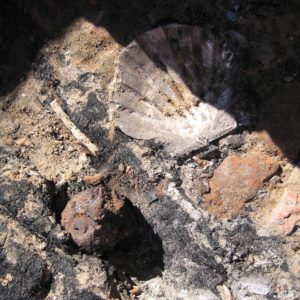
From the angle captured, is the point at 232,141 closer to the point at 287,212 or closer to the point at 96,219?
the point at 287,212

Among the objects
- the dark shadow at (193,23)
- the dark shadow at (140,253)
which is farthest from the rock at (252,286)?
the dark shadow at (193,23)

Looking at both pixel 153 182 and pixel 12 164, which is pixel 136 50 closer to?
pixel 153 182

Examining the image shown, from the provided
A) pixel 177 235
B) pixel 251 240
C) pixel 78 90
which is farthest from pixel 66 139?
pixel 251 240

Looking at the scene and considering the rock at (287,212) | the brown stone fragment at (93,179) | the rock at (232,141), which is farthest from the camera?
the brown stone fragment at (93,179)

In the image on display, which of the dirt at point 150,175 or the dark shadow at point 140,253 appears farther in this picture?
the dark shadow at point 140,253

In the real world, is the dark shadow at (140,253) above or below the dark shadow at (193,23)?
below

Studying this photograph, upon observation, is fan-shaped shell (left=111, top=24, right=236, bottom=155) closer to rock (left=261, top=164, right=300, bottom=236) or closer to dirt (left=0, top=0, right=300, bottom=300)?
dirt (left=0, top=0, right=300, bottom=300)

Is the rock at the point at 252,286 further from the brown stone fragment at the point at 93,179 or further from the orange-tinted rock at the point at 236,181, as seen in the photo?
the brown stone fragment at the point at 93,179

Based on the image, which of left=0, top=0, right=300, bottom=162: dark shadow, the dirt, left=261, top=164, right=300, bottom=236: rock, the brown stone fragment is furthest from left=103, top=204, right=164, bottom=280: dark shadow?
left=0, top=0, right=300, bottom=162: dark shadow
